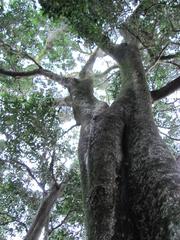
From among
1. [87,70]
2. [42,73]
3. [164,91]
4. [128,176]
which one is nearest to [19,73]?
[42,73]

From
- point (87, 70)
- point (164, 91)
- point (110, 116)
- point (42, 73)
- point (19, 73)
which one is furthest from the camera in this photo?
point (87, 70)

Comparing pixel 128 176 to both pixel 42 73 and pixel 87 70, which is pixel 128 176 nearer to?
pixel 42 73

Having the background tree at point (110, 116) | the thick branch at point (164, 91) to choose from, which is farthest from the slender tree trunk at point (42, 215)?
the thick branch at point (164, 91)

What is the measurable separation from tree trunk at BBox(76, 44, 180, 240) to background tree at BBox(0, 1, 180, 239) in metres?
0.01

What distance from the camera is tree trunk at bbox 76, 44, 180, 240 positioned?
357cm

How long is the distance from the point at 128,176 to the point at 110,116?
139 centimetres

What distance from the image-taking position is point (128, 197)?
4227 mm

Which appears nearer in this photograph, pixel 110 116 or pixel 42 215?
pixel 110 116

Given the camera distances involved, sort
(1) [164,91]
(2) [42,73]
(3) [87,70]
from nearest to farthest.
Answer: (1) [164,91], (2) [42,73], (3) [87,70]

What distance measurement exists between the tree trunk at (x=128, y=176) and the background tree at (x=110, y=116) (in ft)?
0.04

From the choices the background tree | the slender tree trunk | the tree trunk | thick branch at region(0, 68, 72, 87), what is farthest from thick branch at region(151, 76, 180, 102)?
the slender tree trunk

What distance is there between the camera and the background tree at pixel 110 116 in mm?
3857

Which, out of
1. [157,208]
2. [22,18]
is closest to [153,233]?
[157,208]

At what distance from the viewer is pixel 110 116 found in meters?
5.68
